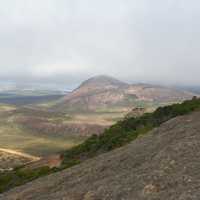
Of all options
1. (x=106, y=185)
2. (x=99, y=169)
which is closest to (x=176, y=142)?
(x=99, y=169)

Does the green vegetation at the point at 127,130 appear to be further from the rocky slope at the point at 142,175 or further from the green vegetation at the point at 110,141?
the rocky slope at the point at 142,175

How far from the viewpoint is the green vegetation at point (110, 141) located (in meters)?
52.5

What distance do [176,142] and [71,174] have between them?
36.2 feet

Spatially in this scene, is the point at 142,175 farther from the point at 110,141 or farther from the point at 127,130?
the point at 127,130

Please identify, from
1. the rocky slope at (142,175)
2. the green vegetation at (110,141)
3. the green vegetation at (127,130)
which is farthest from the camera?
the green vegetation at (127,130)

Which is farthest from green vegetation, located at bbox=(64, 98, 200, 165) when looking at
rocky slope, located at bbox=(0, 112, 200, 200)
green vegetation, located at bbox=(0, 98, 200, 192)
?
rocky slope, located at bbox=(0, 112, 200, 200)

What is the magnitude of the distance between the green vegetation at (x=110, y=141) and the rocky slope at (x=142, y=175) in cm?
823

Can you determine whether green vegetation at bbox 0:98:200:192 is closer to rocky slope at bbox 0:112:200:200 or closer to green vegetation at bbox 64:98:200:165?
green vegetation at bbox 64:98:200:165

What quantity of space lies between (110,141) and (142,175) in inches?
1085

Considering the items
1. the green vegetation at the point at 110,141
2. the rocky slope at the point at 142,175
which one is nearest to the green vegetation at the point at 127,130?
the green vegetation at the point at 110,141

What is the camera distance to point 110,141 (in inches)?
2287

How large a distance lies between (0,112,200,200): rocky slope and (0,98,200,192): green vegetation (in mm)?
8226

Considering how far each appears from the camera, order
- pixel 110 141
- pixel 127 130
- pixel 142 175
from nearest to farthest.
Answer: pixel 142 175
pixel 110 141
pixel 127 130

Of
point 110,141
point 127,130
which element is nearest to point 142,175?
point 110,141
